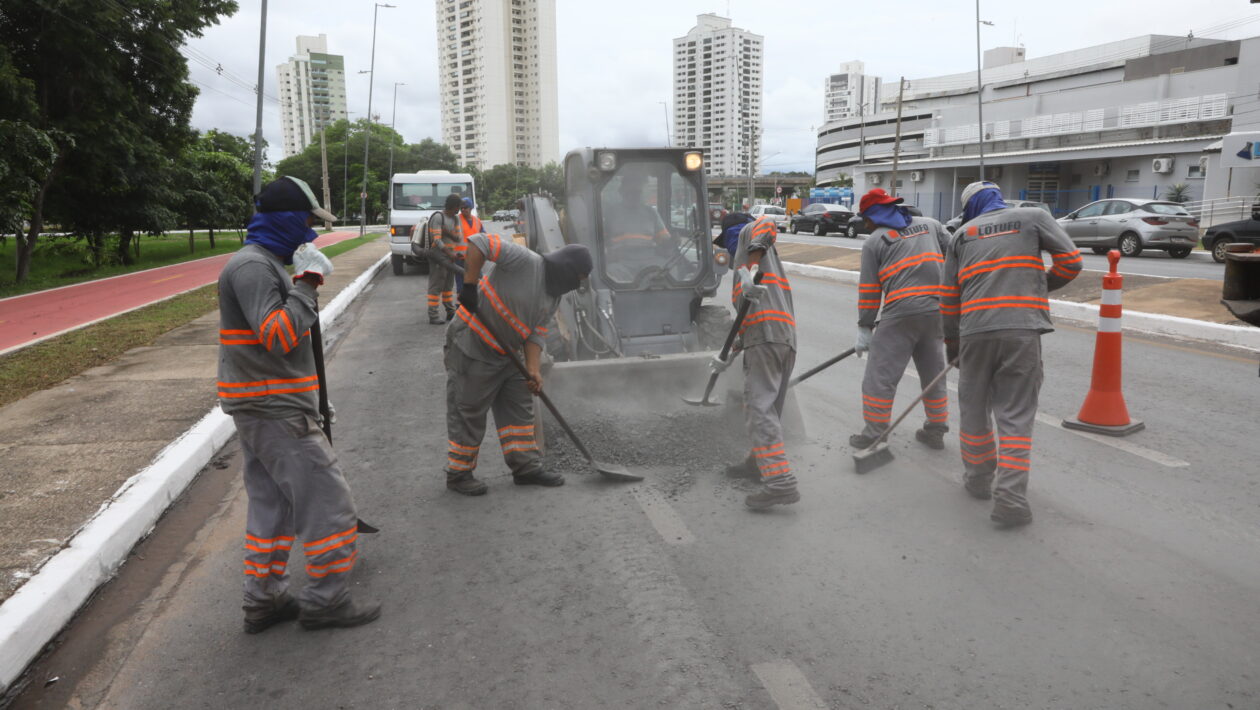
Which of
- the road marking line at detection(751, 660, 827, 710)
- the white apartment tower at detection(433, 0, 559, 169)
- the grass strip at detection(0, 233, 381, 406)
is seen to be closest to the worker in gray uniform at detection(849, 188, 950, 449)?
the road marking line at detection(751, 660, 827, 710)

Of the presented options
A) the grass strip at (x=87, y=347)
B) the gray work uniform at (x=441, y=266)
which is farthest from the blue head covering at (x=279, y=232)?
the gray work uniform at (x=441, y=266)

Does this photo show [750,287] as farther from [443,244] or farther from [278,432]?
[443,244]

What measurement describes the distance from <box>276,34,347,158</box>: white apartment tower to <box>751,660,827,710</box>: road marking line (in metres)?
94.9

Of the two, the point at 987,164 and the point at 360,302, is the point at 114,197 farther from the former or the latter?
the point at 987,164

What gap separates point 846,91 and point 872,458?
194m

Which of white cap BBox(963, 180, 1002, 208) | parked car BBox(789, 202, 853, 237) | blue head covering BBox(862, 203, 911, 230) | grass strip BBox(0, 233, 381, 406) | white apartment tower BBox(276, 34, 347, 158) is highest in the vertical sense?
white apartment tower BBox(276, 34, 347, 158)

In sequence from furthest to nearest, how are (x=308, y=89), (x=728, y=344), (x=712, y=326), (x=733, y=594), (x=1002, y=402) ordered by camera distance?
1. (x=308, y=89)
2. (x=712, y=326)
3. (x=728, y=344)
4. (x=1002, y=402)
5. (x=733, y=594)

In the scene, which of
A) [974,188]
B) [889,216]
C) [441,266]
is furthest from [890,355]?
[441,266]

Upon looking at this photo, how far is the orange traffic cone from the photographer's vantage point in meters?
5.61

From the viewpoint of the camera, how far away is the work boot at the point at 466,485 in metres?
4.76

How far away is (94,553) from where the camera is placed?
370 cm

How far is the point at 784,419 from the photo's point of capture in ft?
18.8

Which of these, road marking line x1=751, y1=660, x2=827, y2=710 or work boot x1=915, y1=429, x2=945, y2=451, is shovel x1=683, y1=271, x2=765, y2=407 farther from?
road marking line x1=751, y1=660, x2=827, y2=710

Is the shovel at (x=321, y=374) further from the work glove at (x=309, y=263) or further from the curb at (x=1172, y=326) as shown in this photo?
the curb at (x=1172, y=326)
